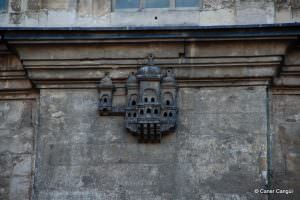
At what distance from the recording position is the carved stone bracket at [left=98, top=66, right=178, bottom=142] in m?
11.7

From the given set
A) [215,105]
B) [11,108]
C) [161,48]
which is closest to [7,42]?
[11,108]

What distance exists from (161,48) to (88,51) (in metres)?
0.98

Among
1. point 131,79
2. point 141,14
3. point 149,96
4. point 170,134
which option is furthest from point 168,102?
point 141,14

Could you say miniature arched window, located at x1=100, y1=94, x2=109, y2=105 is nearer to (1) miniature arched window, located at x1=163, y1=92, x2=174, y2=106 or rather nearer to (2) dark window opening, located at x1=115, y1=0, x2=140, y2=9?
(1) miniature arched window, located at x1=163, y1=92, x2=174, y2=106

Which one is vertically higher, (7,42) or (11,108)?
(7,42)

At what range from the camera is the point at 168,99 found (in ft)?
38.9

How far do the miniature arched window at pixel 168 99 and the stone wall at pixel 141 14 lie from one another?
101cm

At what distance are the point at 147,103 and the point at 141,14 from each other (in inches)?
A: 53.8

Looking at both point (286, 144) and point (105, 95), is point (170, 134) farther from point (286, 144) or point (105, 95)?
point (286, 144)

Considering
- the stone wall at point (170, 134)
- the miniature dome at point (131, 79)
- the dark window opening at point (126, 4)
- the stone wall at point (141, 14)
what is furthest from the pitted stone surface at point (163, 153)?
the dark window opening at point (126, 4)

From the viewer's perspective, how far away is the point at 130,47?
39.3ft

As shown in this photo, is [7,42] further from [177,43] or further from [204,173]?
[204,173]

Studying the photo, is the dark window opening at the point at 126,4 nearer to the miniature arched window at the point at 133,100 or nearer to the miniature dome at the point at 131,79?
the miniature dome at the point at 131,79

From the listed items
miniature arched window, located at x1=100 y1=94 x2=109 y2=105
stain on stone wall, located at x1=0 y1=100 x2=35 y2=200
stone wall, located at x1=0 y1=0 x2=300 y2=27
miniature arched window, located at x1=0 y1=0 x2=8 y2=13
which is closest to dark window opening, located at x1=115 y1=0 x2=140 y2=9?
stone wall, located at x1=0 y1=0 x2=300 y2=27
